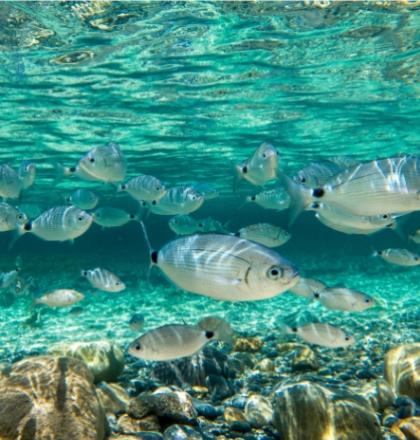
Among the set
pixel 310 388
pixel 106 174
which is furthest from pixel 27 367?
pixel 310 388

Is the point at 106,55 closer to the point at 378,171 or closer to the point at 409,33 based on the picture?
the point at 409,33

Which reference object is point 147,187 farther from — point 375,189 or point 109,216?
point 375,189

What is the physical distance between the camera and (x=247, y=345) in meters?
9.85

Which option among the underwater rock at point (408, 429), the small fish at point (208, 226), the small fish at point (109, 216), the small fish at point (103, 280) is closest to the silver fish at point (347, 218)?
the underwater rock at point (408, 429)

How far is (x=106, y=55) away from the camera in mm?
12719

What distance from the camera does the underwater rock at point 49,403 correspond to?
4.33 m

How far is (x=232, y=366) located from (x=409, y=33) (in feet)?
35.5

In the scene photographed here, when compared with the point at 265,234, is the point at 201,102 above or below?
above

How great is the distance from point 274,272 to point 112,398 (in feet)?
14.3

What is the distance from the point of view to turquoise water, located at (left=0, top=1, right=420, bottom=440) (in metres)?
11.0

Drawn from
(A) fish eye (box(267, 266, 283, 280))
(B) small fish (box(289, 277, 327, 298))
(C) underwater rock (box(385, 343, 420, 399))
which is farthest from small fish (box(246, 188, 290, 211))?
(A) fish eye (box(267, 266, 283, 280))

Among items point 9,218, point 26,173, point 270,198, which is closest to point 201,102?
point 270,198

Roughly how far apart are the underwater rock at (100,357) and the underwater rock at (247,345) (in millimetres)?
3076

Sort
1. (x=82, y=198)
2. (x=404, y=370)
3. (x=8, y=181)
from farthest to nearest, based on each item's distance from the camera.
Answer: (x=82, y=198), (x=8, y=181), (x=404, y=370)
